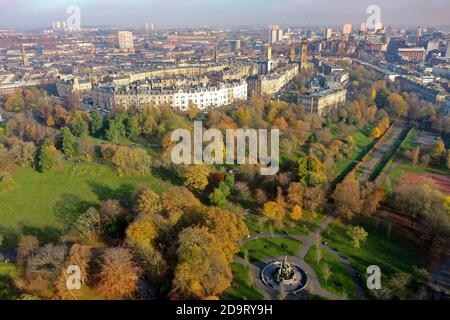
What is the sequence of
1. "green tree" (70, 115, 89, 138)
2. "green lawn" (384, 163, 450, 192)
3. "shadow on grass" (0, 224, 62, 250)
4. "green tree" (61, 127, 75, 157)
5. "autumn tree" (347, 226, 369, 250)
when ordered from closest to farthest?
"autumn tree" (347, 226, 369, 250) < "shadow on grass" (0, 224, 62, 250) < "green lawn" (384, 163, 450, 192) < "green tree" (61, 127, 75, 157) < "green tree" (70, 115, 89, 138)

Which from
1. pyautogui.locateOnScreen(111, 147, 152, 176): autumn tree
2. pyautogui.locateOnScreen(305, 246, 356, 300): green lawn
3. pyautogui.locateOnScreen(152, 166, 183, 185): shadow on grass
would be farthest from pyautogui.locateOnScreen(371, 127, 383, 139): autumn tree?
pyautogui.locateOnScreen(111, 147, 152, 176): autumn tree

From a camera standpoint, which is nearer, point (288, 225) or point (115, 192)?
point (288, 225)

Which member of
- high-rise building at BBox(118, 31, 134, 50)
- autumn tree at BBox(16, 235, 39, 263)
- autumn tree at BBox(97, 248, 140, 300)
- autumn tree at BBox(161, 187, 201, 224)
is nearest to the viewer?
autumn tree at BBox(97, 248, 140, 300)

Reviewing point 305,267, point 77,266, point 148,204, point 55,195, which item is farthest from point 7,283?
point 305,267

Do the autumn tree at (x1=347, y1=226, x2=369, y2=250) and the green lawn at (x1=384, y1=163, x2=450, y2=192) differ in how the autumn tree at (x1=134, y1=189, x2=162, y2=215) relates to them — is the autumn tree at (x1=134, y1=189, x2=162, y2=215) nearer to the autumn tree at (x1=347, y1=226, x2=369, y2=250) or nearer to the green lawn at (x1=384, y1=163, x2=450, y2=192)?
the autumn tree at (x1=347, y1=226, x2=369, y2=250)

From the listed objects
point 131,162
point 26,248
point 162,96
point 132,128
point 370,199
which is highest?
point 162,96

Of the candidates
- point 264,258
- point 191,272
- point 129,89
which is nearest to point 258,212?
point 264,258

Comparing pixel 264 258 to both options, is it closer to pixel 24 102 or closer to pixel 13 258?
pixel 13 258

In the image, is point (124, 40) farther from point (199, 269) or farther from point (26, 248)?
point (199, 269)
